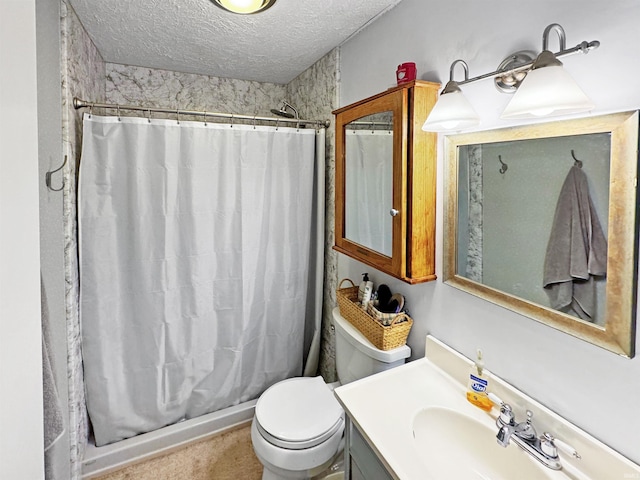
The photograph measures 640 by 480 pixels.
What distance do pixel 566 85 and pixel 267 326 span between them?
187 centimetres

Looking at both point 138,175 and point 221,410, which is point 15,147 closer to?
point 138,175

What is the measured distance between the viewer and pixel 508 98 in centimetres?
102

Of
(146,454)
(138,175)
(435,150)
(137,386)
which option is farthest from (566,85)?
(146,454)

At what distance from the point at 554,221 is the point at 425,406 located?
689 mm

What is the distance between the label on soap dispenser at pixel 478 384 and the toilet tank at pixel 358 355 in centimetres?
34

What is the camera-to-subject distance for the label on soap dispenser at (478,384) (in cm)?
110

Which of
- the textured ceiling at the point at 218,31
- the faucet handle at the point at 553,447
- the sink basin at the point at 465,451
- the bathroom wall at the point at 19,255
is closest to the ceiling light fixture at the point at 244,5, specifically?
the textured ceiling at the point at 218,31

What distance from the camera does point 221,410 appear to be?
6.86ft

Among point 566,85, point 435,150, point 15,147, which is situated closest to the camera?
point 15,147

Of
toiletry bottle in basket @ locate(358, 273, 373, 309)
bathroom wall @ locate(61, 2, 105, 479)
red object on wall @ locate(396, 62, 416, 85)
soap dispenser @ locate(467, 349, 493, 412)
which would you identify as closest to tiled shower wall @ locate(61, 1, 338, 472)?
bathroom wall @ locate(61, 2, 105, 479)

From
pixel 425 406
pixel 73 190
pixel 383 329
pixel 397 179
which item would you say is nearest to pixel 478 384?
pixel 425 406

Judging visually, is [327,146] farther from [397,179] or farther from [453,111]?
[453,111]

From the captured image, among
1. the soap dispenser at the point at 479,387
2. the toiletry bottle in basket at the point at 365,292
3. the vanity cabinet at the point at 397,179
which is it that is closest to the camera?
the soap dispenser at the point at 479,387

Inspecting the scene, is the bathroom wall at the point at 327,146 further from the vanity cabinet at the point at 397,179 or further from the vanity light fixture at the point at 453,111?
the vanity light fixture at the point at 453,111
